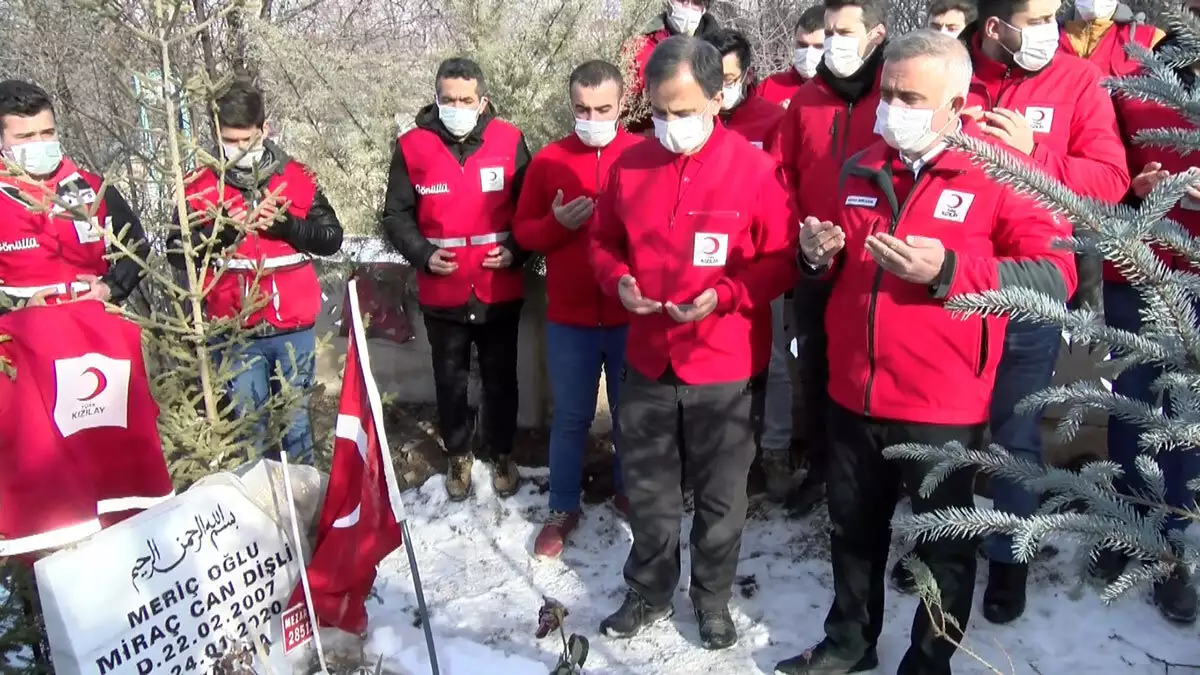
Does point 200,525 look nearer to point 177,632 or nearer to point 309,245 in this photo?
point 177,632

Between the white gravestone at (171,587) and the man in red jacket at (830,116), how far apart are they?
95.0 inches

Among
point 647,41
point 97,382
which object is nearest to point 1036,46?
point 647,41

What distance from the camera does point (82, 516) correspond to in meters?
2.74

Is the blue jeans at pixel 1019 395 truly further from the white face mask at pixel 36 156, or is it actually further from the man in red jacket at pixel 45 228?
the white face mask at pixel 36 156

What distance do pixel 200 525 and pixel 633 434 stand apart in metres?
1.62

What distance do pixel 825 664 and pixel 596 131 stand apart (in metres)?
2.47

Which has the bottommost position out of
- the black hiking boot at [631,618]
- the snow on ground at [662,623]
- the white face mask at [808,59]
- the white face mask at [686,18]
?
the snow on ground at [662,623]

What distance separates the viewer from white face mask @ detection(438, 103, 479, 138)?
4285 mm

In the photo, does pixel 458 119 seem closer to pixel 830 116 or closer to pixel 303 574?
pixel 830 116

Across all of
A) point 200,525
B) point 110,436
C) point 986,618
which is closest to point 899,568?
point 986,618

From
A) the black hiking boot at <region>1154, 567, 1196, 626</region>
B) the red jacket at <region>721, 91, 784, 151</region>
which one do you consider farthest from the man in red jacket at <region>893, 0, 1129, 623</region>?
the red jacket at <region>721, 91, 784, 151</region>

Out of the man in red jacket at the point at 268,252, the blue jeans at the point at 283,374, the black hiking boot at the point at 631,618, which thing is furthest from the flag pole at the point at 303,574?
the black hiking boot at the point at 631,618

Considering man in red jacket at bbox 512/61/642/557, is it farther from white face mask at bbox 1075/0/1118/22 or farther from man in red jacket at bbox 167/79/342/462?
white face mask at bbox 1075/0/1118/22

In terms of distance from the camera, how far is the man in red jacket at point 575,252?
3932mm
